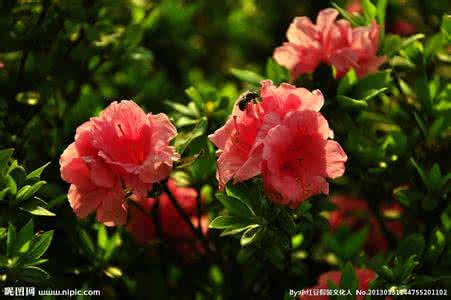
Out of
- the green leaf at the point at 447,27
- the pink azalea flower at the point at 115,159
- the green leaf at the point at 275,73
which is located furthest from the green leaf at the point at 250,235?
the green leaf at the point at 447,27

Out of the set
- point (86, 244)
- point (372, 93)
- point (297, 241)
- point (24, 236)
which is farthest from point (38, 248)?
point (372, 93)

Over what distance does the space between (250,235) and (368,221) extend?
128cm

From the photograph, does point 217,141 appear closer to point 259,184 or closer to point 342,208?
point 259,184

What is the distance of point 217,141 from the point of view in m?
1.80

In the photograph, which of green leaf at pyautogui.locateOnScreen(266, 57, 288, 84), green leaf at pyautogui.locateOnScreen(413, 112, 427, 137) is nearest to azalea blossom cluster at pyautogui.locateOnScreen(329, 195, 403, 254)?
green leaf at pyautogui.locateOnScreen(413, 112, 427, 137)

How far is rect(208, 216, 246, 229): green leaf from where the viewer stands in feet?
5.98

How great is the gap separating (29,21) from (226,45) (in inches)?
65.2

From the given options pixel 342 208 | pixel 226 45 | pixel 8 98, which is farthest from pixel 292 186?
pixel 226 45

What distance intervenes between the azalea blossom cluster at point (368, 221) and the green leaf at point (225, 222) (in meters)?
0.97

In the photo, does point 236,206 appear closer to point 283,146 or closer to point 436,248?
point 283,146

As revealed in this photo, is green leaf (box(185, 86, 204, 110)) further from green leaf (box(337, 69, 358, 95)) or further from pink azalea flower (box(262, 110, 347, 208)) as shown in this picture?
pink azalea flower (box(262, 110, 347, 208))

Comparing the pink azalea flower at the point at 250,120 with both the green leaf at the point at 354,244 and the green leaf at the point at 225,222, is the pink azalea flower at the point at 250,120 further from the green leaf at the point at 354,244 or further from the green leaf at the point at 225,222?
the green leaf at the point at 354,244

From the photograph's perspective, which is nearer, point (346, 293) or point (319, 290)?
point (346, 293)

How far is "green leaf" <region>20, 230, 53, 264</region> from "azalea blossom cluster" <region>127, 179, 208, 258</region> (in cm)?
65
